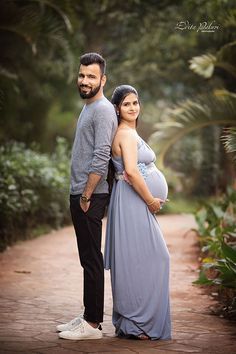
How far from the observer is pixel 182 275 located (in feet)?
26.9

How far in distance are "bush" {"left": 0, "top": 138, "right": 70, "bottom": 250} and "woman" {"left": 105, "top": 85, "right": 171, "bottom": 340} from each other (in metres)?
4.86

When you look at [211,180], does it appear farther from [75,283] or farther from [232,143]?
[232,143]

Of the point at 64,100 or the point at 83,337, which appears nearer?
the point at 83,337

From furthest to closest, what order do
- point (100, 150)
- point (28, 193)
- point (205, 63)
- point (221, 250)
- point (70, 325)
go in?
point (28, 193), point (205, 63), point (221, 250), point (70, 325), point (100, 150)

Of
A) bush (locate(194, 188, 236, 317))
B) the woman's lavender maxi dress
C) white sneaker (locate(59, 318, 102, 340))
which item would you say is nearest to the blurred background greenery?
bush (locate(194, 188, 236, 317))

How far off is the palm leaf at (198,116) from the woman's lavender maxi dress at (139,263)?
3702mm

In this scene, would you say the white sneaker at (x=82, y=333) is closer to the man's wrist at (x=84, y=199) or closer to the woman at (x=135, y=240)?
the woman at (x=135, y=240)

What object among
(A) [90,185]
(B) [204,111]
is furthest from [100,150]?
(B) [204,111]

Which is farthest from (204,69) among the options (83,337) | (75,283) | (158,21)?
(158,21)

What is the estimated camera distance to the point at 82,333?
508 cm

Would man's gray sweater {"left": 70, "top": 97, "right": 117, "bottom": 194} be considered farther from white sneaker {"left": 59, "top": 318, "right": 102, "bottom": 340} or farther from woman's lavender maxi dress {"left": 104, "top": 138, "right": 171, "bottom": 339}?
white sneaker {"left": 59, "top": 318, "right": 102, "bottom": 340}

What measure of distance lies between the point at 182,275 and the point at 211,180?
42.1 ft

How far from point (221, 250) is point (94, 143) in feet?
7.11

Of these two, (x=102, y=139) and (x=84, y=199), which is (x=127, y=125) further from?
(x=84, y=199)
